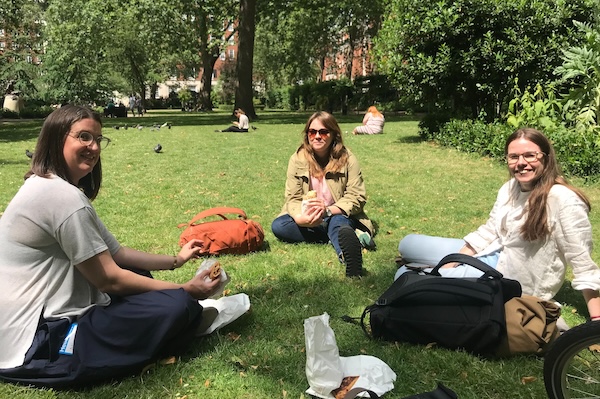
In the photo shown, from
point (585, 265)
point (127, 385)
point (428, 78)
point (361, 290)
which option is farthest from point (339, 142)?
point (428, 78)

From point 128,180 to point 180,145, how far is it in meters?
5.24

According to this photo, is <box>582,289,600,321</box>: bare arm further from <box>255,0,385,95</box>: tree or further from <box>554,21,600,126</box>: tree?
<box>255,0,385,95</box>: tree

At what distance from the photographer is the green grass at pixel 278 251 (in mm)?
2650

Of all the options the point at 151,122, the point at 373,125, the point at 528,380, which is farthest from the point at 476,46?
the point at 151,122

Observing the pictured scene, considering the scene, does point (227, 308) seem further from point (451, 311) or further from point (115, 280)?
point (451, 311)

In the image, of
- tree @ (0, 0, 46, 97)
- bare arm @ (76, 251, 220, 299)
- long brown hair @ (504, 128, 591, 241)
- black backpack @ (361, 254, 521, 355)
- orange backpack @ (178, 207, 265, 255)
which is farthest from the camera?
tree @ (0, 0, 46, 97)

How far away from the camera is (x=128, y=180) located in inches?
340

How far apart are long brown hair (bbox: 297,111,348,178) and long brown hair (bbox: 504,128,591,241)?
1994 mm

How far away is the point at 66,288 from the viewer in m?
2.42

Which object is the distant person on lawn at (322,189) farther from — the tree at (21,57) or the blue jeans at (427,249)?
the tree at (21,57)

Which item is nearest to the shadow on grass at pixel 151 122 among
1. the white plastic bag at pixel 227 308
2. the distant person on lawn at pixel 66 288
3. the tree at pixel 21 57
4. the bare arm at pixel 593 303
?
the tree at pixel 21 57

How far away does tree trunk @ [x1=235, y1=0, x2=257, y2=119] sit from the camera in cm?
2219

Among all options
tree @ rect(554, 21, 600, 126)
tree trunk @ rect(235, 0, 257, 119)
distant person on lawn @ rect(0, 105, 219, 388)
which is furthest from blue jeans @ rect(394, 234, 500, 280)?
tree trunk @ rect(235, 0, 257, 119)

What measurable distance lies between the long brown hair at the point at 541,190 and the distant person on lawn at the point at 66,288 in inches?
88.3
